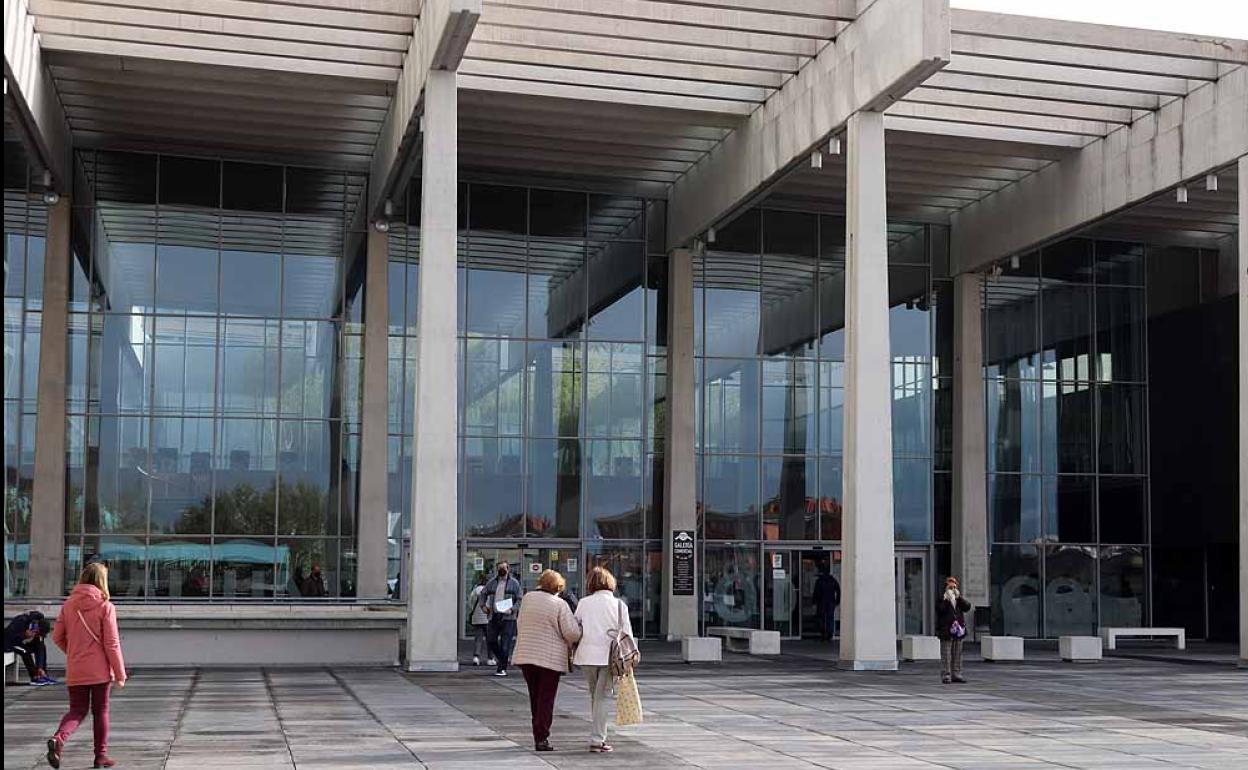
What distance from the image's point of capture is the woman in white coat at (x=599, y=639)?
39.0 feet

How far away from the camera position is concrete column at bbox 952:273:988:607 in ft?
107

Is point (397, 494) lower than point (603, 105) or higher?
lower

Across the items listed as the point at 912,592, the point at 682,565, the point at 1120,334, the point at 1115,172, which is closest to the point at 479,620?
the point at 682,565

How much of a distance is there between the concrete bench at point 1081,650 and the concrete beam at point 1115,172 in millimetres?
7608

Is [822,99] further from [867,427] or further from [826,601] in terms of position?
[826,601]

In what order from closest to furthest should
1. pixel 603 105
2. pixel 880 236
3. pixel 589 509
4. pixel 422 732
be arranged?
pixel 422 732
pixel 880 236
pixel 603 105
pixel 589 509

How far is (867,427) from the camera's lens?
22828 mm

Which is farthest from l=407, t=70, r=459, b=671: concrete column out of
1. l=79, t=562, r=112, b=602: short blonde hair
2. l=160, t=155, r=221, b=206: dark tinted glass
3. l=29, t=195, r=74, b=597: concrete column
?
l=79, t=562, r=112, b=602: short blonde hair

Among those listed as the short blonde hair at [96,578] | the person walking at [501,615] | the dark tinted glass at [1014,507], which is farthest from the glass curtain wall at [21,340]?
the dark tinted glass at [1014,507]

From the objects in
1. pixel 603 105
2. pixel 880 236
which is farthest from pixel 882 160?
pixel 603 105

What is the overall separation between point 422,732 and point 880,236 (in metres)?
12.5

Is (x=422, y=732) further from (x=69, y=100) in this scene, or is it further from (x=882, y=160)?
(x=69, y=100)

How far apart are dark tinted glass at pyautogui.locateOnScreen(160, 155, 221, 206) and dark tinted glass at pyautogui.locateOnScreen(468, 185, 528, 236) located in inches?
197

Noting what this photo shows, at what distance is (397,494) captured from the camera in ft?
98.6
